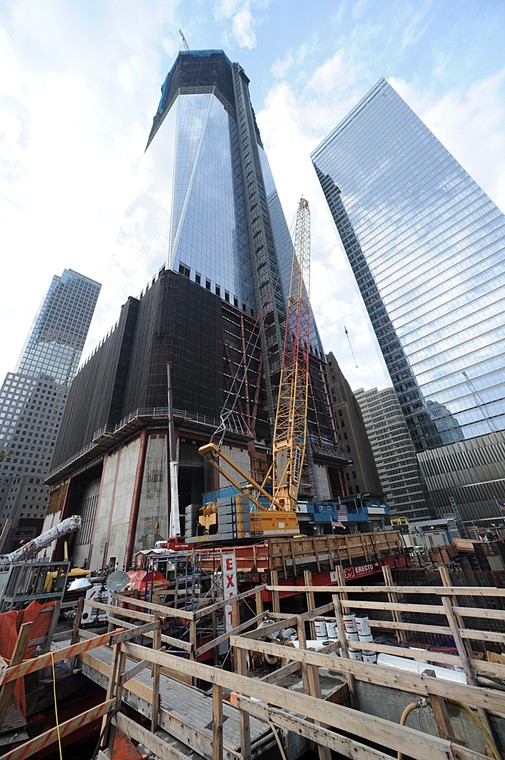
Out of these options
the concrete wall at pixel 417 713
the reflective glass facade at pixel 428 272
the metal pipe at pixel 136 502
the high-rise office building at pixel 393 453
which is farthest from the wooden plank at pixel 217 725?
the high-rise office building at pixel 393 453

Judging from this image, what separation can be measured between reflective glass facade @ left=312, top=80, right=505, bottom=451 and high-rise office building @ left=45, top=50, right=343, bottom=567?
96.9 feet

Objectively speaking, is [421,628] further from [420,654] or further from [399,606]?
[420,654]

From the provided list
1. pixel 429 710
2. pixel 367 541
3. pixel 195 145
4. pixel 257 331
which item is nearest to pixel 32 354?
pixel 195 145

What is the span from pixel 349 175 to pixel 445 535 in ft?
429

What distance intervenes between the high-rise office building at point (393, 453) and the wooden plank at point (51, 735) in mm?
90368

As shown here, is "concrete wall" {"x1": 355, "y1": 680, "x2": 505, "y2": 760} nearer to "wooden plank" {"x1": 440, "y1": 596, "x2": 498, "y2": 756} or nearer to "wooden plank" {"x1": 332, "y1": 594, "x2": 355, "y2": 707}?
"wooden plank" {"x1": 332, "y1": 594, "x2": 355, "y2": 707}

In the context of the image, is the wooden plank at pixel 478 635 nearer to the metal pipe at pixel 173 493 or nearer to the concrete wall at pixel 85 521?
the metal pipe at pixel 173 493

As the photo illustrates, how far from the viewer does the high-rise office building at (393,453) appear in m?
89.5

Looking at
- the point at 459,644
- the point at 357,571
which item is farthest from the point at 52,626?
the point at 357,571

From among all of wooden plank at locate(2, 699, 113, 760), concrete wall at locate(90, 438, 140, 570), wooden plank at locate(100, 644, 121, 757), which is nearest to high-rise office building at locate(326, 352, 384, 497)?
concrete wall at locate(90, 438, 140, 570)

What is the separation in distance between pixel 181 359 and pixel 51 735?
4026 centimetres

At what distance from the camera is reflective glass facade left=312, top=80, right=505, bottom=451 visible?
75075mm

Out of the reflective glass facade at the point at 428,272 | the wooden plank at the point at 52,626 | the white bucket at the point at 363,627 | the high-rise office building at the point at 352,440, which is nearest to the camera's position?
the white bucket at the point at 363,627

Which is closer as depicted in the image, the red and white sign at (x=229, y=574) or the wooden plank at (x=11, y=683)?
the wooden plank at (x=11, y=683)
